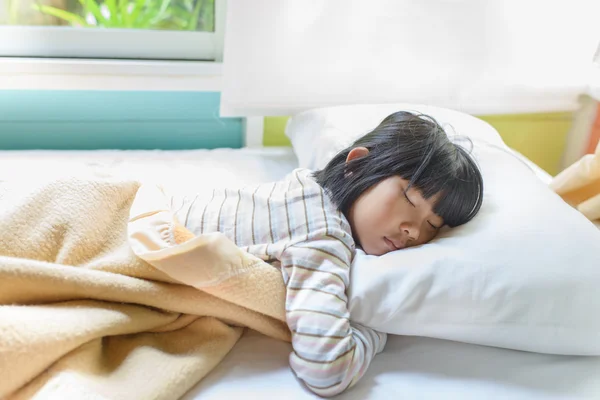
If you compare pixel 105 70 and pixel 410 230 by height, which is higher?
pixel 105 70

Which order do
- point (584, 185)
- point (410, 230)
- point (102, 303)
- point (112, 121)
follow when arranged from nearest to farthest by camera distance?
1. point (102, 303)
2. point (410, 230)
3. point (584, 185)
4. point (112, 121)

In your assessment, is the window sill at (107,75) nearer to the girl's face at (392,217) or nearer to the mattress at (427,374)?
the girl's face at (392,217)

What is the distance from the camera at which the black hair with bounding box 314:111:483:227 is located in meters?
0.85

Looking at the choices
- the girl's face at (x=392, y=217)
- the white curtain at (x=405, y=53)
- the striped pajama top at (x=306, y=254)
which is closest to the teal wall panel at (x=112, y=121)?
the white curtain at (x=405, y=53)

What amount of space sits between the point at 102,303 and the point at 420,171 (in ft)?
1.68

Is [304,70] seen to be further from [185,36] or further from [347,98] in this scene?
[185,36]

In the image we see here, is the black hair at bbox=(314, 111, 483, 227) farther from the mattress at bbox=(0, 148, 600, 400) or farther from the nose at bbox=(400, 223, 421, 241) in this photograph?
the mattress at bbox=(0, 148, 600, 400)

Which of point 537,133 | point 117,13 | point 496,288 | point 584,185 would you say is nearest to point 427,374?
point 496,288

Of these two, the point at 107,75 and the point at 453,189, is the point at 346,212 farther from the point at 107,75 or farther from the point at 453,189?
the point at 107,75

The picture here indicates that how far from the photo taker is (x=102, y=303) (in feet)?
2.30

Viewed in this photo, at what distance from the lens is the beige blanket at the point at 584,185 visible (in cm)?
105

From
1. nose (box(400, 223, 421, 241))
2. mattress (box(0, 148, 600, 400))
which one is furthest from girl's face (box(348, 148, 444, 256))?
mattress (box(0, 148, 600, 400))

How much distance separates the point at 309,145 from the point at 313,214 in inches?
14.8

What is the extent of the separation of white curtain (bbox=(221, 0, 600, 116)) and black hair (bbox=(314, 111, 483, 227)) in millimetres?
413
